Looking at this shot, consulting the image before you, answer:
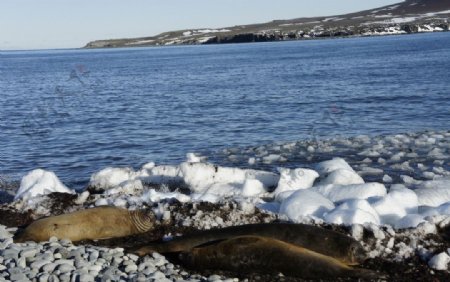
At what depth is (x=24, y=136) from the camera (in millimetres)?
23422

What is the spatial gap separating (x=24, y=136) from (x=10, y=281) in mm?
17411

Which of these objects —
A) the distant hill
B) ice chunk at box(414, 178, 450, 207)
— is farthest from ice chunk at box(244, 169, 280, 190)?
the distant hill

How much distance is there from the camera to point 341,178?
1252 centimetres

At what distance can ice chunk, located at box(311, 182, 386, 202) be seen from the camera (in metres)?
10.8

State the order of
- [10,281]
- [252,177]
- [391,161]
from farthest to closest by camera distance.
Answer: [391,161] < [252,177] < [10,281]

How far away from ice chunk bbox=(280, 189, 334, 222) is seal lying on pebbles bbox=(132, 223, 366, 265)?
1.08 meters

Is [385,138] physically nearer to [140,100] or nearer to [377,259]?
[377,259]

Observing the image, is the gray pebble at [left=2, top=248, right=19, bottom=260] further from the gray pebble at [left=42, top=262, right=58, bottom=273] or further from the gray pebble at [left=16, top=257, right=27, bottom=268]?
the gray pebble at [left=42, top=262, right=58, bottom=273]

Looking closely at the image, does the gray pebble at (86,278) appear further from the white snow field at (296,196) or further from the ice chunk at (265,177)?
the ice chunk at (265,177)

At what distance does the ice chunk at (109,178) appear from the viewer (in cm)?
1327

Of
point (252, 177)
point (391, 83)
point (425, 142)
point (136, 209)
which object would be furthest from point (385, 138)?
point (391, 83)

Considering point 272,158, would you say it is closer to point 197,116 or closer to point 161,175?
point 161,175

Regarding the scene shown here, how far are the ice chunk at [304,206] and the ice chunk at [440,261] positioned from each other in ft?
7.18

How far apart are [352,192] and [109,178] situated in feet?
18.5
